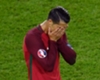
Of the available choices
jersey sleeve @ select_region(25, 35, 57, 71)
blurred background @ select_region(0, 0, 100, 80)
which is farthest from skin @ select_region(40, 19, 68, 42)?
blurred background @ select_region(0, 0, 100, 80)

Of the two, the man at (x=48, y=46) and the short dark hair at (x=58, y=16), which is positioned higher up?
the short dark hair at (x=58, y=16)

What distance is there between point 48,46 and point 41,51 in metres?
0.10

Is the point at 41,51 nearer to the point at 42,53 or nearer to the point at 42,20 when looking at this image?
the point at 42,53

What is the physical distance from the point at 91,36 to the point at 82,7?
105 centimetres

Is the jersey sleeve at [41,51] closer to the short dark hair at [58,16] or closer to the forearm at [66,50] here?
the forearm at [66,50]

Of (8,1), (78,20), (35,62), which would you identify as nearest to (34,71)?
(35,62)

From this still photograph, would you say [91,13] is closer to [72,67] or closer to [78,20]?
[78,20]

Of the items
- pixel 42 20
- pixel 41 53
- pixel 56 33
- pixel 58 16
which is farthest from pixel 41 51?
pixel 42 20

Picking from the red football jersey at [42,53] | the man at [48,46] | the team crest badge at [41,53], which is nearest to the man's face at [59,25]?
the man at [48,46]

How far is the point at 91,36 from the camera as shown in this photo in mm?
8734

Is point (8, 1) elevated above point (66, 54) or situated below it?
below

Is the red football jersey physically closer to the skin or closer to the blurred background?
the skin

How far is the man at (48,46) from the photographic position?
497cm

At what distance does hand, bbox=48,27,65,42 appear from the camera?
16.2 feet
